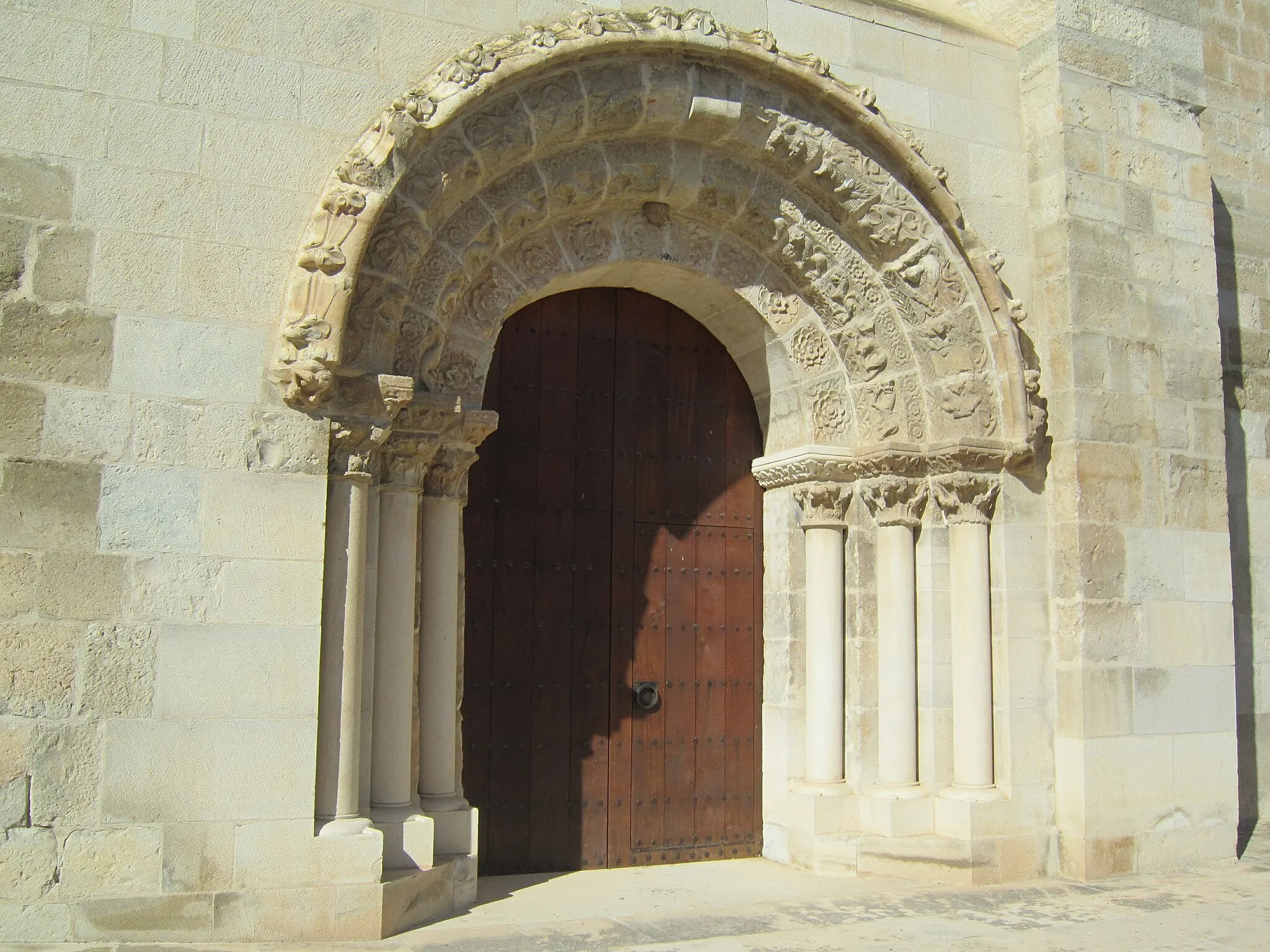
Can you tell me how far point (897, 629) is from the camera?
5.64 m

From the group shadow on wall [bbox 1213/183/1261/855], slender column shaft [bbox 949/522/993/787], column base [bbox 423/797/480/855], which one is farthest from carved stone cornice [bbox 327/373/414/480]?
shadow on wall [bbox 1213/183/1261/855]

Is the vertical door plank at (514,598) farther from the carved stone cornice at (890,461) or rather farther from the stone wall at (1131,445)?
the stone wall at (1131,445)

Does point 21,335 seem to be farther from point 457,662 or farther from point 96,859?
point 457,662

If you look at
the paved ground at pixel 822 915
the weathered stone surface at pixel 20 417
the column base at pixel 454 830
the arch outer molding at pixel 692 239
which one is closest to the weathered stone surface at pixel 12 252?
the weathered stone surface at pixel 20 417

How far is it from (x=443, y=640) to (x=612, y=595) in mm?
1116

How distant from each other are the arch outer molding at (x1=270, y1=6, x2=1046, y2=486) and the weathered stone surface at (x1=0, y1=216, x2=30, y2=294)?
2.84 ft

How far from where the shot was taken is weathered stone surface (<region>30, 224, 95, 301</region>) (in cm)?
403

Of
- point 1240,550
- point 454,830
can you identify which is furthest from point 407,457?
point 1240,550

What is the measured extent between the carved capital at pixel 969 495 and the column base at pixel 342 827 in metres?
3.00

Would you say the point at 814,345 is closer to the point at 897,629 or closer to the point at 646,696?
the point at 897,629

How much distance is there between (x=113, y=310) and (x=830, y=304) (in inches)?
127

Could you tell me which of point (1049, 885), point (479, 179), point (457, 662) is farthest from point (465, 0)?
point (1049, 885)

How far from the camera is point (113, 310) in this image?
4.11 m

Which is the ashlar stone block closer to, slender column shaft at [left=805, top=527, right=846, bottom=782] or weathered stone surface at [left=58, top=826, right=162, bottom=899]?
weathered stone surface at [left=58, top=826, right=162, bottom=899]
